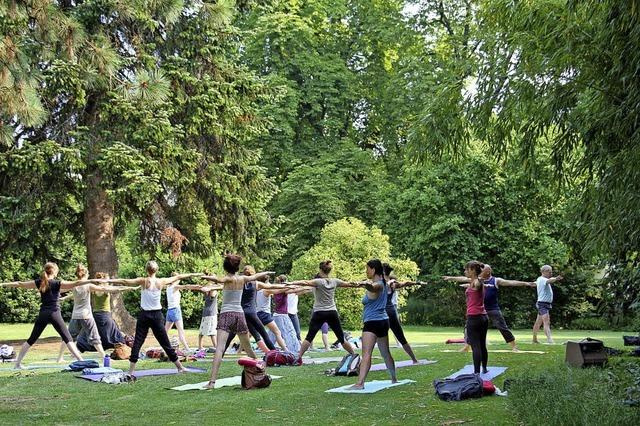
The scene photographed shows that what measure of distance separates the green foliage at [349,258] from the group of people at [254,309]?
1013 cm

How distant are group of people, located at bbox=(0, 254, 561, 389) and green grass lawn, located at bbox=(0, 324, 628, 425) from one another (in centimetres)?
69

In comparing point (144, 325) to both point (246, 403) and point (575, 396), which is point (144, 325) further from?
point (575, 396)

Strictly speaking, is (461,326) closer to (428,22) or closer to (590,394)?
(428,22)

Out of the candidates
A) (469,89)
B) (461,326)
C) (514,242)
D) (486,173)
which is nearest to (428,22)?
(486,173)

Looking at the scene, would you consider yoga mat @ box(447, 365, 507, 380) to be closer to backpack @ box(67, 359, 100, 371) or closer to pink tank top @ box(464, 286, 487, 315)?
pink tank top @ box(464, 286, 487, 315)

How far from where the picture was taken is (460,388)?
10422 millimetres

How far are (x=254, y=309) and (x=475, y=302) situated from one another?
5453 millimetres

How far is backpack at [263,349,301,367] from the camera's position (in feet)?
50.7

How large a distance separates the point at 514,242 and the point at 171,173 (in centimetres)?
1736

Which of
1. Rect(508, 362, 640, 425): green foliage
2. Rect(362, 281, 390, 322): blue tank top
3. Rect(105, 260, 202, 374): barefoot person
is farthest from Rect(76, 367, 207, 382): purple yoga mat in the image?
Rect(508, 362, 640, 425): green foliage

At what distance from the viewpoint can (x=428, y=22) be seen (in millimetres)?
39531

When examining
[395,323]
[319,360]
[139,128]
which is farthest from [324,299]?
[139,128]

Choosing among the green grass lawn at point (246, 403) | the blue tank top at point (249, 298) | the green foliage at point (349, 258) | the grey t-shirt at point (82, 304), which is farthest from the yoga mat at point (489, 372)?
the green foliage at point (349, 258)

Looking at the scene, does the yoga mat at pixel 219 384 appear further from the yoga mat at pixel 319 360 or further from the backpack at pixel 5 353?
the backpack at pixel 5 353
